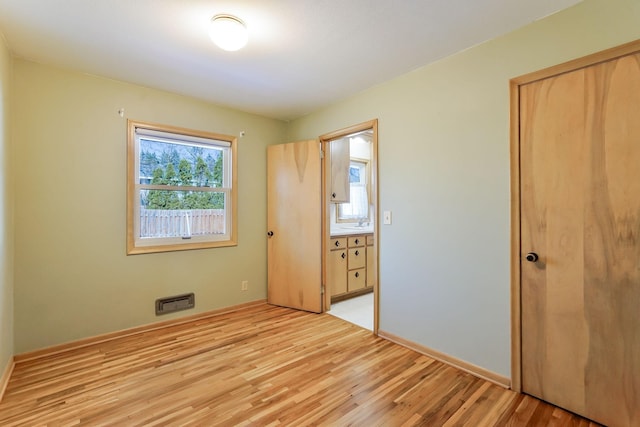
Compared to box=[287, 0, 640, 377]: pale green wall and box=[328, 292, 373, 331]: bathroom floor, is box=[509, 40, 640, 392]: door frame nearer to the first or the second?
box=[287, 0, 640, 377]: pale green wall

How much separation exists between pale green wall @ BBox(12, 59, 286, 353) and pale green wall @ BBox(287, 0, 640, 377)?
83.1 inches

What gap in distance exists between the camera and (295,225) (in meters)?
3.60

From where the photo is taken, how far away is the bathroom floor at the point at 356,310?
10.5 feet

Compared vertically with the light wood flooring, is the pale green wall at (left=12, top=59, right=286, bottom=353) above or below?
above

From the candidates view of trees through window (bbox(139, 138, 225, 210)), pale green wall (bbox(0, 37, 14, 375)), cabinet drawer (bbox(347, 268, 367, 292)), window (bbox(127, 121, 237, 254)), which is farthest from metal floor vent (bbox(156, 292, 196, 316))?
cabinet drawer (bbox(347, 268, 367, 292))

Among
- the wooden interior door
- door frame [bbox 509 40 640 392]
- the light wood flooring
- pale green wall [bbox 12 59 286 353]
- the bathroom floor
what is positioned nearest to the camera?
the light wood flooring

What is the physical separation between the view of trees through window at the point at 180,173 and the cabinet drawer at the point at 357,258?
1799 mm

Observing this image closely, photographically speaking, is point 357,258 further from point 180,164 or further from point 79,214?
point 79,214

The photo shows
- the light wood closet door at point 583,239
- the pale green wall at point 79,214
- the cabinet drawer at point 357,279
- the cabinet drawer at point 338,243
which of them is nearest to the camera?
the light wood closet door at point 583,239

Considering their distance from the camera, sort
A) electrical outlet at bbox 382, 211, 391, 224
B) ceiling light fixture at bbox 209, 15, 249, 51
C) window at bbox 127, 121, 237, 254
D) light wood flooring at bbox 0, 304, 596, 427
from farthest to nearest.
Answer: window at bbox 127, 121, 237, 254, electrical outlet at bbox 382, 211, 391, 224, ceiling light fixture at bbox 209, 15, 249, 51, light wood flooring at bbox 0, 304, 596, 427

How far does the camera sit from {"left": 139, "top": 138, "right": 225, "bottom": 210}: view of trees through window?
298 centimetres

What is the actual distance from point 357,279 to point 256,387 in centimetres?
234

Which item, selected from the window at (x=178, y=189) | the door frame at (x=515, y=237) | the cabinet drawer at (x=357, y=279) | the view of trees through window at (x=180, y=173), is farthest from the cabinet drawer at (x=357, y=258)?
the door frame at (x=515, y=237)

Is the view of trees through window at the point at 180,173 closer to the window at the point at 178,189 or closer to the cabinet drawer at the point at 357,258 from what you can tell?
the window at the point at 178,189
